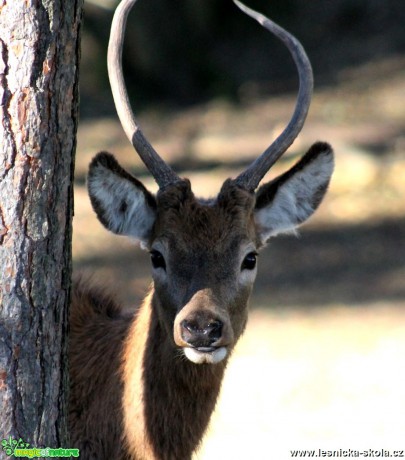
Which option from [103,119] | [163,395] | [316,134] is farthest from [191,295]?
[103,119]

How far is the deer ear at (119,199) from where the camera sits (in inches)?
215

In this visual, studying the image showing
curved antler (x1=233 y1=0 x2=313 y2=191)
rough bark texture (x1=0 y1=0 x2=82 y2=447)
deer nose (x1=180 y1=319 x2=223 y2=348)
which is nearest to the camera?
rough bark texture (x1=0 y1=0 x2=82 y2=447)

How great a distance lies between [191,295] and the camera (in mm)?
5082

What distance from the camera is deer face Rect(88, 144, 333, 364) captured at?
495 cm

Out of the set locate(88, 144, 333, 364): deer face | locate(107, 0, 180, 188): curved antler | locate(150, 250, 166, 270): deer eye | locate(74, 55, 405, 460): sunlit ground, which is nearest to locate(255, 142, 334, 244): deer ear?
locate(88, 144, 333, 364): deer face

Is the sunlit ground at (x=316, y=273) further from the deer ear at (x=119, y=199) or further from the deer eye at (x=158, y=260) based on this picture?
the deer ear at (x=119, y=199)

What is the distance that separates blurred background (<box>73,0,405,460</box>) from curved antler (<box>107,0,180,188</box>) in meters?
2.73

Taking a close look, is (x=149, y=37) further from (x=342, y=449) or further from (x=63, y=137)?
(x=63, y=137)

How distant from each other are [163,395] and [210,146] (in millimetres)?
10433

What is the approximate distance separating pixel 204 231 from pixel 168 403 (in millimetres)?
925

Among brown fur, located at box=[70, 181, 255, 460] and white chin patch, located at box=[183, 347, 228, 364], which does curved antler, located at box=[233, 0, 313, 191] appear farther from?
white chin patch, located at box=[183, 347, 228, 364]

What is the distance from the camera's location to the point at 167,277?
5367 mm

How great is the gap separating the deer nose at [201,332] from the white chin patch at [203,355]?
51 millimetres

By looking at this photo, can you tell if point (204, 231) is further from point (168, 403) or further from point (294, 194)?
point (168, 403)
